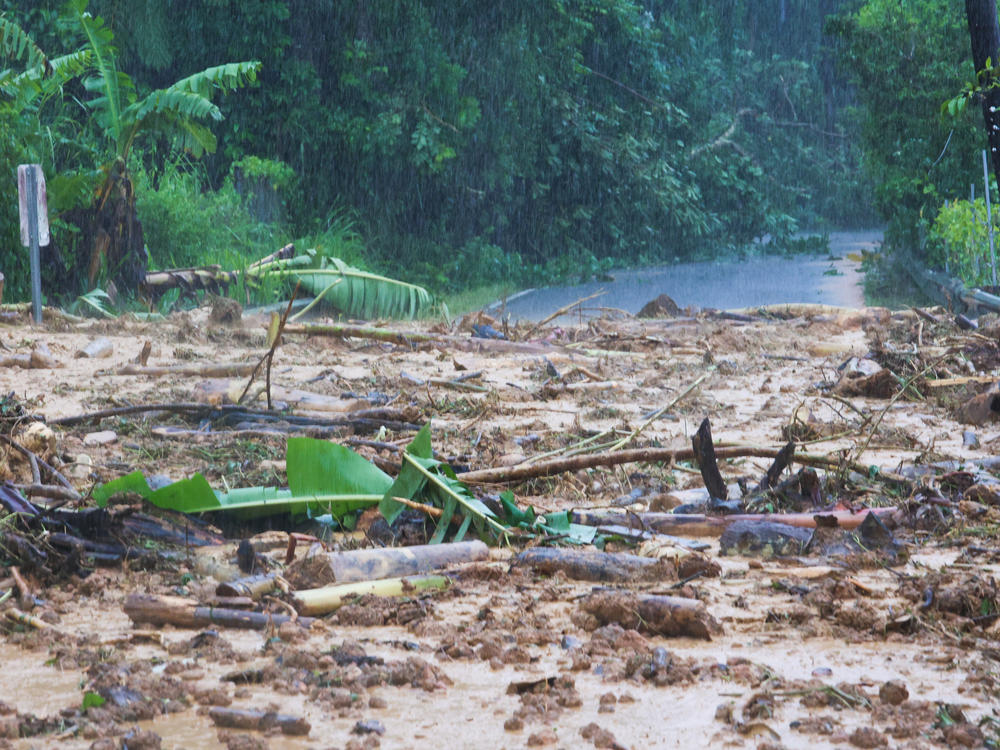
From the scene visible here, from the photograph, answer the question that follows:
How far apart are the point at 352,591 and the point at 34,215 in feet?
32.8

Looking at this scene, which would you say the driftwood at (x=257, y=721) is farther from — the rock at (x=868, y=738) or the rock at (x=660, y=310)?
the rock at (x=660, y=310)

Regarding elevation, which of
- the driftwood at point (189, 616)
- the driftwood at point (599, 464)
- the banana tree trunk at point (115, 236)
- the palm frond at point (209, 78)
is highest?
the palm frond at point (209, 78)

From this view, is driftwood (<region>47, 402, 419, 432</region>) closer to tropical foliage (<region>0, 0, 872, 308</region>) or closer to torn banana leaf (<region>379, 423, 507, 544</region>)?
torn banana leaf (<region>379, 423, 507, 544</region>)

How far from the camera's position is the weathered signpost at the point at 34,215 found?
11.7 meters

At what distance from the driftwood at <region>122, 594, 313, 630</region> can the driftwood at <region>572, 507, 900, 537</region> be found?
148 centimetres

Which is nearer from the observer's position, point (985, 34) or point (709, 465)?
point (709, 465)

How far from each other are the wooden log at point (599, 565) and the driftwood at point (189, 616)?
88cm

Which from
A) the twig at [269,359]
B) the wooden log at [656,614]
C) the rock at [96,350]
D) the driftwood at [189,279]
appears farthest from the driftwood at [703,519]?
the driftwood at [189,279]

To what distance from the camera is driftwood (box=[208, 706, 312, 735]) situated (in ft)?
8.04

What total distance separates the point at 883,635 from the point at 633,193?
25.3 m

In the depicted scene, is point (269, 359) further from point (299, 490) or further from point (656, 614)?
point (656, 614)

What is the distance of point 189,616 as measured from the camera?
3146 millimetres

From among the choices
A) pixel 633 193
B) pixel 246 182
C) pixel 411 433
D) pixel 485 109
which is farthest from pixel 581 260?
pixel 411 433

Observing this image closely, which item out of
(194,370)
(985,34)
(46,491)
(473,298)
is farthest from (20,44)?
(46,491)
